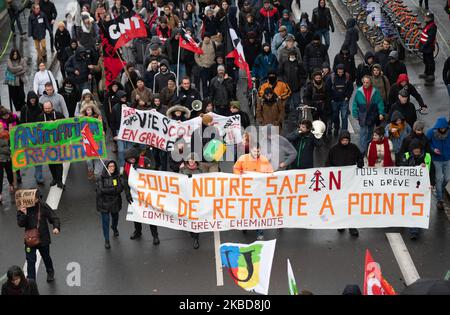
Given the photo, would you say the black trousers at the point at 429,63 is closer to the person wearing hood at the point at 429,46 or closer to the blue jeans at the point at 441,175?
the person wearing hood at the point at 429,46

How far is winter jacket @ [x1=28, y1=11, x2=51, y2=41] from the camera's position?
2356cm

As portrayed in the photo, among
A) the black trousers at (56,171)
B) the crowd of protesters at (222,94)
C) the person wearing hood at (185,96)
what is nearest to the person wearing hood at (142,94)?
the crowd of protesters at (222,94)

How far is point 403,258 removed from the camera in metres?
14.2

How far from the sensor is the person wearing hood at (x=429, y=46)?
21812 millimetres

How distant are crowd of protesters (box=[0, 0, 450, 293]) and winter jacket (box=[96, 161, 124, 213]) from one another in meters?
0.01

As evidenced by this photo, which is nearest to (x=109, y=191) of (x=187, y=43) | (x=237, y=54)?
(x=237, y=54)

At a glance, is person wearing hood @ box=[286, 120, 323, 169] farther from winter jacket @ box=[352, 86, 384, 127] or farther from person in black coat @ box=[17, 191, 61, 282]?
person in black coat @ box=[17, 191, 61, 282]

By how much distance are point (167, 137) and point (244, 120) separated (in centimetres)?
141

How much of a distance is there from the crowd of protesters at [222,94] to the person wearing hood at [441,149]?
0.05ft

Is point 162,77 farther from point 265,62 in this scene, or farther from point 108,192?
point 108,192

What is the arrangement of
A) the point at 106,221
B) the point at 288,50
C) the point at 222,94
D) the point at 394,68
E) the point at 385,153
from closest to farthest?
the point at 106,221 → the point at 385,153 → the point at 222,94 → the point at 394,68 → the point at 288,50

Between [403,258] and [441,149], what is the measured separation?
206 cm

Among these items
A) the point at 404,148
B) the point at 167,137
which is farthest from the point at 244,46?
the point at 404,148

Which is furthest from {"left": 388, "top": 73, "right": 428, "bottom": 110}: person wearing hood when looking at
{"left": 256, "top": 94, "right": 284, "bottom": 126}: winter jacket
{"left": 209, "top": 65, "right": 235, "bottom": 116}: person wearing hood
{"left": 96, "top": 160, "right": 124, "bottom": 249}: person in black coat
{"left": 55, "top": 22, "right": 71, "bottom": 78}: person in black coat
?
{"left": 55, "top": 22, "right": 71, "bottom": 78}: person in black coat
